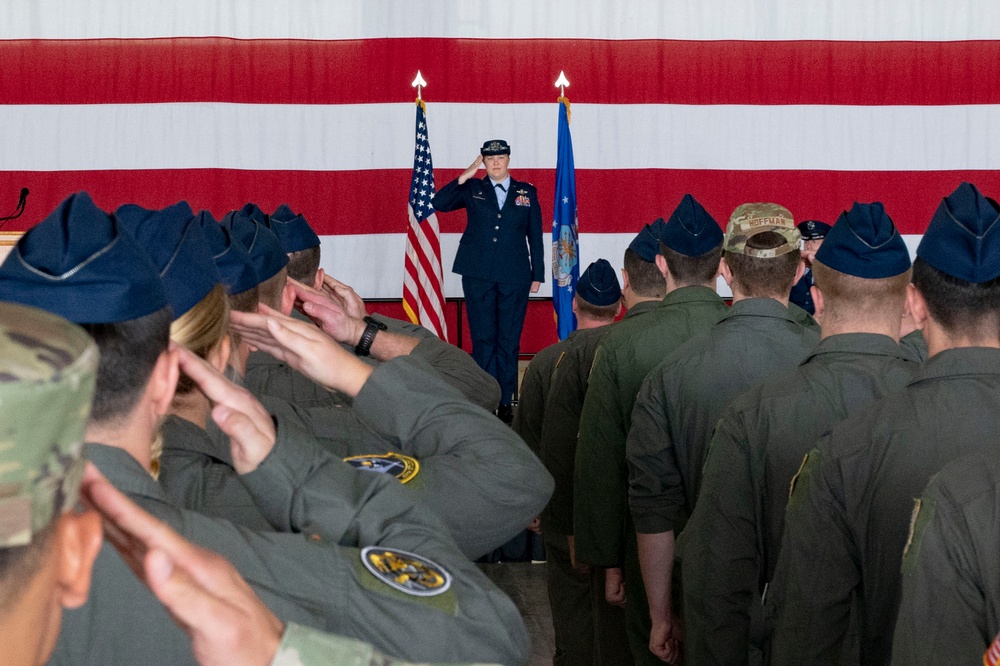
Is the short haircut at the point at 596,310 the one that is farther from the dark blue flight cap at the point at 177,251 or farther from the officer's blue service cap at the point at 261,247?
the dark blue flight cap at the point at 177,251

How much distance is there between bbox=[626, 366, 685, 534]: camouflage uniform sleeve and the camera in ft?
7.72

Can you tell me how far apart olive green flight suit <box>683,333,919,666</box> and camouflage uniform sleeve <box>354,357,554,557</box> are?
81cm

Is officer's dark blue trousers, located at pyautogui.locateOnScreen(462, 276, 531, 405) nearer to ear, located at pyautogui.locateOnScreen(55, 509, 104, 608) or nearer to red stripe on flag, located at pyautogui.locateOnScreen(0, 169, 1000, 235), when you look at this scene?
red stripe on flag, located at pyautogui.locateOnScreen(0, 169, 1000, 235)

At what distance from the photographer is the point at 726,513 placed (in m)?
1.97

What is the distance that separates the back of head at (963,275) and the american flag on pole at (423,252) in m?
4.96

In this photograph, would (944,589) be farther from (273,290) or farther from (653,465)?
(653,465)

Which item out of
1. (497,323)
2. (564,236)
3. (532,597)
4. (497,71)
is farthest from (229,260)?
(497,71)

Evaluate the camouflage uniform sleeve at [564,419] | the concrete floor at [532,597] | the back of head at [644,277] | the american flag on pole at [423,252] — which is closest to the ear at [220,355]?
the back of head at [644,277]

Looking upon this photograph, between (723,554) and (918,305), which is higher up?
(918,305)

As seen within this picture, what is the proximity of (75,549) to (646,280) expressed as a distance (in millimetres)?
2509

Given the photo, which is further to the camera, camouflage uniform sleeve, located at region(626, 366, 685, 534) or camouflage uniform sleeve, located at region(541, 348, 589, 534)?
camouflage uniform sleeve, located at region(541, 348, 589, 534)

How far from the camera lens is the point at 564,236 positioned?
629 cm

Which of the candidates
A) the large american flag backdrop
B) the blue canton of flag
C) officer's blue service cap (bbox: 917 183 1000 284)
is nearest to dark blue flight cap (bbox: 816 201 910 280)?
officer's blue service cap (bbox: 917 183 1000 284)

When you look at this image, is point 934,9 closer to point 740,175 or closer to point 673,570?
point 740,175
